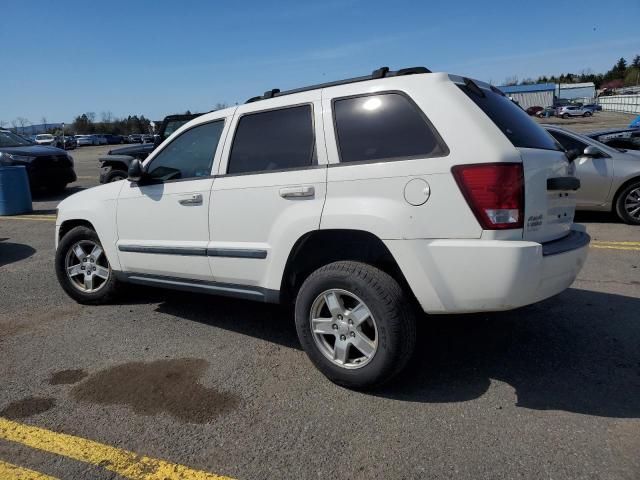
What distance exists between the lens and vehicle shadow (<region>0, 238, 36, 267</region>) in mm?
7230

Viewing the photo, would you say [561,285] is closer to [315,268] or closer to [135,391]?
[315,268]

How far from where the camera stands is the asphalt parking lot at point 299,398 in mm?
2578

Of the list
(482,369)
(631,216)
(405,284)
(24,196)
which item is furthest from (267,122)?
(24,196)

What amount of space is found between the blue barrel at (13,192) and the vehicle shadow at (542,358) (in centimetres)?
1043

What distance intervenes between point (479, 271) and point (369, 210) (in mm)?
707

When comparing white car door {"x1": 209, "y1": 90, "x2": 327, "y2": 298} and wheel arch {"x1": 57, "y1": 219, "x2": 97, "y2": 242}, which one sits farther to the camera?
wheel arch {"x1": 57, "y1": 219, "x2": 97, "y2": 242}

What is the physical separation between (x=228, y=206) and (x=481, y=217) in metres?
1.79

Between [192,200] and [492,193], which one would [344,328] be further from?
[192,200]

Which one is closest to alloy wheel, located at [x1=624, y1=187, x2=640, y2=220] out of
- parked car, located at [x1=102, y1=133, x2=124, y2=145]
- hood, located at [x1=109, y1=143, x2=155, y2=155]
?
hood, located at [x1=109, y1=143, x2=155, y2=155]

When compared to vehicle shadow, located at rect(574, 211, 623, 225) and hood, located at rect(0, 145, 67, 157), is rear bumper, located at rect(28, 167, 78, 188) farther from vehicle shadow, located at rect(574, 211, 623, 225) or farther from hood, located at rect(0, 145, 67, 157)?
vehicle shadow, located at rect(574, 211, 623, 225)

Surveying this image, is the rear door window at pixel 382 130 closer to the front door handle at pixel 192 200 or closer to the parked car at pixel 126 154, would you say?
the front door handle at pixel 192 200

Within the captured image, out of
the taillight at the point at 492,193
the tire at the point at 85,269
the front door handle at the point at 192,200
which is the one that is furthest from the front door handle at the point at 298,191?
the tire at the point at 85,269

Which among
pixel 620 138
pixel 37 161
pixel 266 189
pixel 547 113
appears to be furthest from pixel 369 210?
pixel 547 113

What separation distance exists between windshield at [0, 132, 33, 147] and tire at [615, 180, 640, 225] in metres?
14.0
